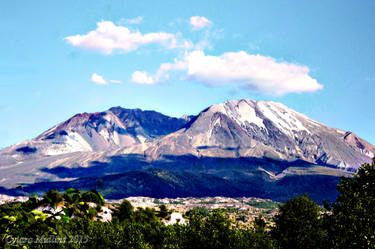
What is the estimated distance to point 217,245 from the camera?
58062mm

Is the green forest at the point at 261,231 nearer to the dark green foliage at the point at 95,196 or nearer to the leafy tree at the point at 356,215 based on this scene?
the leafy tree at the point at 356,215

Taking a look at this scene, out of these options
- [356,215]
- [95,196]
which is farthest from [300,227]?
[95,196]

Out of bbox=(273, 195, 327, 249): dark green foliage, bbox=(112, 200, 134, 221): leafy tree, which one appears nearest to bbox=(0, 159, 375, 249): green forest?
bbox=(273, 195, 327, 249): dark green foliage

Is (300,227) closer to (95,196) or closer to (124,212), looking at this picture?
(124,212)

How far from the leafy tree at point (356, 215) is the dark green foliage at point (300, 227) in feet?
13.0

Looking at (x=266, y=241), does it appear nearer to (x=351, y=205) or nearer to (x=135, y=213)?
(x=351, y=205)

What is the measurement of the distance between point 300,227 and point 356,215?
72.6 feet

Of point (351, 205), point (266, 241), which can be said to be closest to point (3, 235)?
point (266, 241)

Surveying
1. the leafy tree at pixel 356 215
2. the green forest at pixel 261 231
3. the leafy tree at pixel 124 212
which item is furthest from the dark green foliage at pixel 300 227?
the leafy tree at pixel 124 212

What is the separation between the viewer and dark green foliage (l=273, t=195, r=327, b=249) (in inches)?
3039

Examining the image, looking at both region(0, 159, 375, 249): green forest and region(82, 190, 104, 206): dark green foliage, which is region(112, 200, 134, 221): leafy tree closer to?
region(0, 159, 375, 249): green forest

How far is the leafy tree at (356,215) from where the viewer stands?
2261 inches

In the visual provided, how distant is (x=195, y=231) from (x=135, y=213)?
74.2 meters

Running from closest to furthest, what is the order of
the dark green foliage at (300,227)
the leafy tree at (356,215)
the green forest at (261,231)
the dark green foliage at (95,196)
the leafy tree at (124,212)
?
the dark green foliage at (95,196) → the leafy tree at (356,215) → the green forest at (261,231) → the dark green foliage at (300,227) → the leafy tree at (124,212)
